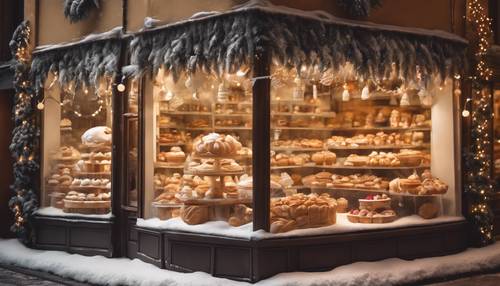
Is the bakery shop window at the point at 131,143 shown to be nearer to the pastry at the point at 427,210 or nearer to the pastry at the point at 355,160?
the pastry at the point at 355,160

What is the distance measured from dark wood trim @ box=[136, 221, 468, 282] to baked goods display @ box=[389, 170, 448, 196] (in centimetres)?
67

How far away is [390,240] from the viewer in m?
11.3

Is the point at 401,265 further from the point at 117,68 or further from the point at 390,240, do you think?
the point at 117,68

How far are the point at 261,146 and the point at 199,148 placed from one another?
1.49 m

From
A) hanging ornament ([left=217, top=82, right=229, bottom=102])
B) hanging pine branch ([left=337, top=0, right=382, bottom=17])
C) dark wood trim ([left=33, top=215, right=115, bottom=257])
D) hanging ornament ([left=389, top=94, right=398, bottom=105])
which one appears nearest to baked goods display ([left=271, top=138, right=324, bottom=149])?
hanging ornament ([left=217, top=82, right=229, bottom=102])

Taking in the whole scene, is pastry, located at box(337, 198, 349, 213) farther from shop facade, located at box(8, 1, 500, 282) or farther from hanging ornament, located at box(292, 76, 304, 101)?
hanging ornament, located at box(292, 76, 304, 101)

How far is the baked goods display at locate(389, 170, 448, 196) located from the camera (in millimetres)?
12078

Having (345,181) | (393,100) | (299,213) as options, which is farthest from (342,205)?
(393,100)

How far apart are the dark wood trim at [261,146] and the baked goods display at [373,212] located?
2.24 m

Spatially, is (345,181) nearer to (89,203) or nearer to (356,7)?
(356,7)

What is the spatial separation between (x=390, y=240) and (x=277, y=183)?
2326 mm

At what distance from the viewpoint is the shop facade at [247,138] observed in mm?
10164

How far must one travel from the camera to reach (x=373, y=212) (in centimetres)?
1169

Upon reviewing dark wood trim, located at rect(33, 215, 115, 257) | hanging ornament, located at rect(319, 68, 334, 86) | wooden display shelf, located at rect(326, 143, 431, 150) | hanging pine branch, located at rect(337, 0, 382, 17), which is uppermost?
hanging pine branch, located at rect(337, 0, 382, 17)
